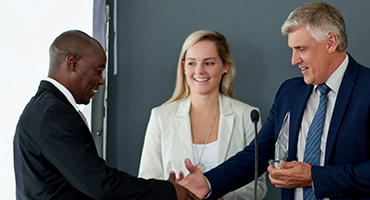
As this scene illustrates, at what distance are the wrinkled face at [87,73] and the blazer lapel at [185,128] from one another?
99 centimetres

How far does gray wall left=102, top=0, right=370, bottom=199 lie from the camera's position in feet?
9.87

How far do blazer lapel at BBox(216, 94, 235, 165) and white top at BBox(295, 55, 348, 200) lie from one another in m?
0.63

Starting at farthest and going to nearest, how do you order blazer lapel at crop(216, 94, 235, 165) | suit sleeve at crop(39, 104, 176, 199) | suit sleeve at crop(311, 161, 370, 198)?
blazer lapel at crop(216, 94, 235, 165)
suit sleeve at crop(311, 161, 370, 198)
suit sleeve at crop(39, 104, 176, 199)

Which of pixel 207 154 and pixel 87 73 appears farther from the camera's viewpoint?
pixel 207 154

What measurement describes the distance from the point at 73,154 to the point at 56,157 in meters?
0.06

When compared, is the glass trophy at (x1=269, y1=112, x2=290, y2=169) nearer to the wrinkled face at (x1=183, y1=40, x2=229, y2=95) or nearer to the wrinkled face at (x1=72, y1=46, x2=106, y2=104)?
the wrinkled face at (x1=183, y1=40, x2=229, y2=95)

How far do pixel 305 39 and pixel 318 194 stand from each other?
77 centimetres

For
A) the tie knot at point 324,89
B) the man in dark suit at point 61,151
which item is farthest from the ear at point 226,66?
the man in dark suit at point 61,151

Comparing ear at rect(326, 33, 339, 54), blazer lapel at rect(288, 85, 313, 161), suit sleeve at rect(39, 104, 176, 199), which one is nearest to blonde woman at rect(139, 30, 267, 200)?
blazer lapel at rect(288, 85, 313, 161)

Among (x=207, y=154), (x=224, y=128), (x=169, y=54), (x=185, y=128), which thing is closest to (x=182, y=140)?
(x=185, y=128)

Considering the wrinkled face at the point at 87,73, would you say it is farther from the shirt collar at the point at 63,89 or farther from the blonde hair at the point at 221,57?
Result: the blonde hair at the point at 221,57

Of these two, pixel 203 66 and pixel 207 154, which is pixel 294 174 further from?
pixel 203 66

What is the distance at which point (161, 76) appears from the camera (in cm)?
317

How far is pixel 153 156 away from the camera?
2.68 m
